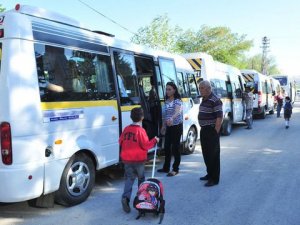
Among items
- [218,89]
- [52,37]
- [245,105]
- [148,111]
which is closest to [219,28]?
[245,105]

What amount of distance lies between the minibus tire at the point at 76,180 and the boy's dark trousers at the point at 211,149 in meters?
2.06

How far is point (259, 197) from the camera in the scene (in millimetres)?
5844

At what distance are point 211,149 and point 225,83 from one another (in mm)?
7667

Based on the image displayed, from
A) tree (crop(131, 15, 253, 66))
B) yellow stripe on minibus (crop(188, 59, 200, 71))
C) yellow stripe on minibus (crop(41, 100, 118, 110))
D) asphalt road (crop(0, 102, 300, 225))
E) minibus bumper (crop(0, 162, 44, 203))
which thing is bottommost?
asphalt road (crop(0, 102, 300, 225))

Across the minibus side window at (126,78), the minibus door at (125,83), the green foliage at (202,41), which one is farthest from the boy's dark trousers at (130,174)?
the green foliage at (202,41)

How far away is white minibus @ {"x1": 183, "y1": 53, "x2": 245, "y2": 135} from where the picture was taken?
39.4 ft

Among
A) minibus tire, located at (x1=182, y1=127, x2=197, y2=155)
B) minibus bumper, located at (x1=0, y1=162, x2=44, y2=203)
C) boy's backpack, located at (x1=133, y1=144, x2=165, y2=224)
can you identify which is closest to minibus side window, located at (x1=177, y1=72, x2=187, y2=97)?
minibus tire, located at (x1=182, y1=127, x2=197, y2=155)

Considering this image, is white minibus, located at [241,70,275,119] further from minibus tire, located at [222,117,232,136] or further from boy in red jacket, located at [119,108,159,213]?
boy in red jacket, located at [119,108,159,213]

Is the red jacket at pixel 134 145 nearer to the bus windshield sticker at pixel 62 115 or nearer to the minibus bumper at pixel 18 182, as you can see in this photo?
the bus windshield sticker at pixel 62 115

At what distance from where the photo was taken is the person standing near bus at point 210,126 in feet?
20.9

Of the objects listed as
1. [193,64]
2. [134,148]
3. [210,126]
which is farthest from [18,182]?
[193,64]

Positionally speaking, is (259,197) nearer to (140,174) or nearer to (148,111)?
(140,174)

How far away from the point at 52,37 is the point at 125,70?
6.30 ft

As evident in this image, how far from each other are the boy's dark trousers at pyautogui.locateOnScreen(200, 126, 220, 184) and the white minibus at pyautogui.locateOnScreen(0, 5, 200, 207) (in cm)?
139
